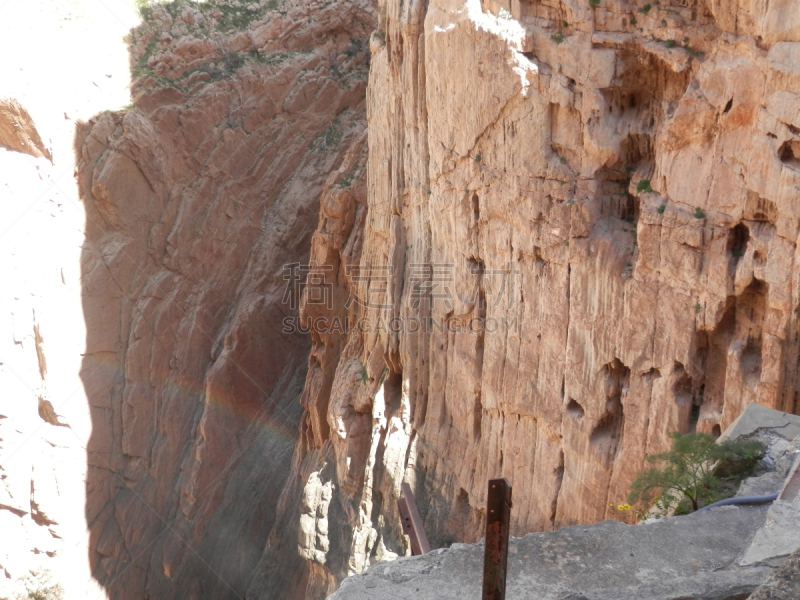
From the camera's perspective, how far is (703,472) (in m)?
7.00

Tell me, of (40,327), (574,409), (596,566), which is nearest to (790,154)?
(574,409)

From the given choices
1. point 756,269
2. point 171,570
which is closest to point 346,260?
point 171,570

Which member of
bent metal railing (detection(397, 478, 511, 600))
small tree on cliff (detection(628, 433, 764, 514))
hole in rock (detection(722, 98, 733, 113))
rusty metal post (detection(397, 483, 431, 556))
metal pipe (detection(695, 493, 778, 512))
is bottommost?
rusty metal post (detection(397, 483, 431, 556))

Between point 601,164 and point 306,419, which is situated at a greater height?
point 601,164

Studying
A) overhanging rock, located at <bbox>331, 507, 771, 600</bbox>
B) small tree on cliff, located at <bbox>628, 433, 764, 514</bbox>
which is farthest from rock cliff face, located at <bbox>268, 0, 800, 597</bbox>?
overhanging rock, located at <bbox>331, 507, 771, 600</bbox>

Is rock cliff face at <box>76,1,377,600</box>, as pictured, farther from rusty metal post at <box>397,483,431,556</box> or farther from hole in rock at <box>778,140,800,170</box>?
rusty metal post at <box>397,483,431,556</box>

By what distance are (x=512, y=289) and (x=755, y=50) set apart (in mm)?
5423

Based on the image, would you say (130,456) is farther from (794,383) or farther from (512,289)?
(794,383)

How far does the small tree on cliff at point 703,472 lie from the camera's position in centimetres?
672

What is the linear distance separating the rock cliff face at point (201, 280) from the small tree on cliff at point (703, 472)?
14.6 metres

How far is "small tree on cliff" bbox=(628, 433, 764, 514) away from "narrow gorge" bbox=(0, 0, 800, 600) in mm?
2420

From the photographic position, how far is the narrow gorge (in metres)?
9.83

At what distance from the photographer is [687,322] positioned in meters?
10.1

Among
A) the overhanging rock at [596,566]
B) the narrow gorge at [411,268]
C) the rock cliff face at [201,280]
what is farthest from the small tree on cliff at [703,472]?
the rock cliff face at [201,280]
